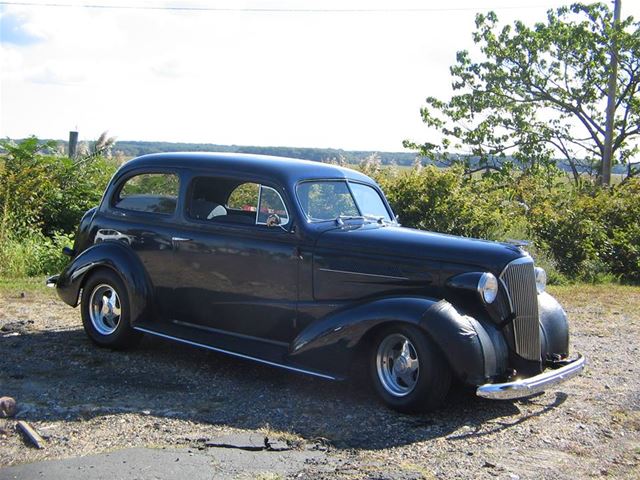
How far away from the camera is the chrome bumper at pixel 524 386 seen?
5.21 m

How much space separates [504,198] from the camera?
15.2 m

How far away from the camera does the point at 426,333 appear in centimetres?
542

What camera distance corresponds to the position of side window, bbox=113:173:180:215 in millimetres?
7016

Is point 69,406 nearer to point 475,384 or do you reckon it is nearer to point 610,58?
point 475,384

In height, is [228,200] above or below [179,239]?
above

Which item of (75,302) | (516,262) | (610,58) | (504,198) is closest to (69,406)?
(75,302)

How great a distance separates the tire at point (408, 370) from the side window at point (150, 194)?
246 centimetres

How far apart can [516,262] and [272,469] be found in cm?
248

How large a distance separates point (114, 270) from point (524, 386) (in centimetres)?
380

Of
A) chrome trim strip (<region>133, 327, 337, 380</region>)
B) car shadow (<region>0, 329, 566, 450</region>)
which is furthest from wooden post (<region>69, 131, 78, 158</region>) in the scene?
chrome trim strip (<region>133, 327, 337, 380</region>)

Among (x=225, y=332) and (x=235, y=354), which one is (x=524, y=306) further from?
(x=225, y=332)

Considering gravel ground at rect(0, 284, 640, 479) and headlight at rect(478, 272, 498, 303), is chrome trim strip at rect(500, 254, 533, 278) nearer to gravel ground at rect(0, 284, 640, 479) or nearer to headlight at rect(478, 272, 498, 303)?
headlight at rect(478, 272, 498, 303)

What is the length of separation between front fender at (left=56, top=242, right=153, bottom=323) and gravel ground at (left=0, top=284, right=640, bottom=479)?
1.54 ft

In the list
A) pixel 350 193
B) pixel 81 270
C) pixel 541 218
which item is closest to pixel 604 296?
pixel 541 218
